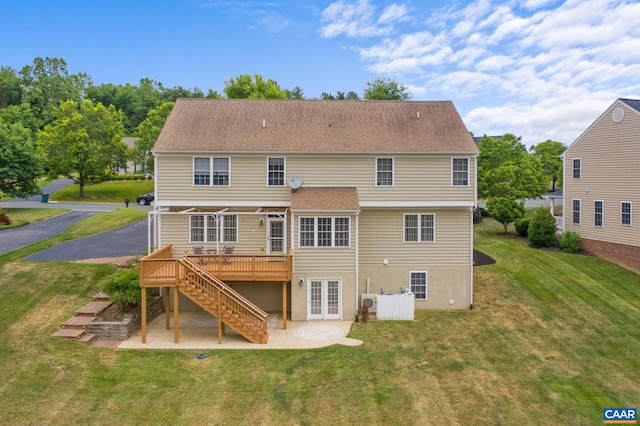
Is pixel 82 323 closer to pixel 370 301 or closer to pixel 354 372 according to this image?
pixel 354 372

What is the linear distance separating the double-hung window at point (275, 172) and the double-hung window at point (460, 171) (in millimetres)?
7581

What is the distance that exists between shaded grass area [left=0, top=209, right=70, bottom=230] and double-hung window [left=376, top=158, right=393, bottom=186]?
83.1 feet

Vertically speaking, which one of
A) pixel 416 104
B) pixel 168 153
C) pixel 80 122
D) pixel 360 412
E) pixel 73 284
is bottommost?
pixel 360 412

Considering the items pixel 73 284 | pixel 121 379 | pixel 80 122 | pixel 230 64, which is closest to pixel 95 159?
pixel 80 122

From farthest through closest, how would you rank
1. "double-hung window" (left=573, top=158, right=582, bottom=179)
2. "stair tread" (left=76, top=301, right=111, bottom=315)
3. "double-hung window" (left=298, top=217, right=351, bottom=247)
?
1. "double-hung window" (left=573, top=158, right=582, bottom=179)
2. "double-hung window" (left=298, top=217, right=351, bottom=247)
3. "stair tread" (left=76, top=301, right=111, bottom=315)

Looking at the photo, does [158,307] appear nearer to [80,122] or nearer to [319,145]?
[319,145]

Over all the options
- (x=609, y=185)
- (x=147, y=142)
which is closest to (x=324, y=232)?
(x=609, y=185)

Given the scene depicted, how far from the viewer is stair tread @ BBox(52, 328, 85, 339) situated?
14461mm

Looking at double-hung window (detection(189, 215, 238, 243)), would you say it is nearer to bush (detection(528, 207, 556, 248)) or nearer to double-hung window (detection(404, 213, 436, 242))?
double-hung window (detection(404, 213, 436, 242))

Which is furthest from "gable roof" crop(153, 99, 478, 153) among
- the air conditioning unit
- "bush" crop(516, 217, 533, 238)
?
"bush" crop(516, 217, 533, 238)

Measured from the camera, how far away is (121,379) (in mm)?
12125

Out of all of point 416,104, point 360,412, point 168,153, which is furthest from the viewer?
point 416,104

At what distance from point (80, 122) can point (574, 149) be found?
4779 cm

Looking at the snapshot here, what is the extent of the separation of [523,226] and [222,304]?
952 inches
